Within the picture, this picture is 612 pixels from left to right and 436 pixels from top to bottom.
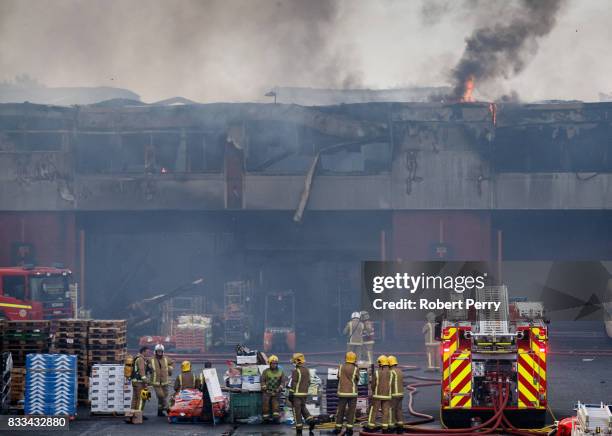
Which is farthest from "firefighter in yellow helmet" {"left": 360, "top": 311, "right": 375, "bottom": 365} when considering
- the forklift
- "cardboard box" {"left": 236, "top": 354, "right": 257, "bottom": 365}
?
the forklift

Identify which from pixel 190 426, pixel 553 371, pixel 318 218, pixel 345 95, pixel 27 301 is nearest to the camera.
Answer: pixel 190 426

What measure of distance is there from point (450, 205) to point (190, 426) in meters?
19.5

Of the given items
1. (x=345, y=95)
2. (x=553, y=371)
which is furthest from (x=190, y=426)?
(x=345, y=95)

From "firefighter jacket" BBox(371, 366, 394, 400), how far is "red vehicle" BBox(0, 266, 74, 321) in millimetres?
17068

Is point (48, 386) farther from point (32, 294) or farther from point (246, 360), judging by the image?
point (32, 294)

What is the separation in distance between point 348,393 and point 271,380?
6.65ft

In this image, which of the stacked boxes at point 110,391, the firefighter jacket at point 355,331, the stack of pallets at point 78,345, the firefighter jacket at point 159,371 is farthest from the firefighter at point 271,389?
the firefighter jacket at point 355,331

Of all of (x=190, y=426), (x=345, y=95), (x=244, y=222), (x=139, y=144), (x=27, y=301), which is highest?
(x=345, y=95)

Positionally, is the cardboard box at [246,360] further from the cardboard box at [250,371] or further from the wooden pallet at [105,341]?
the wooden pallet at [105,341]

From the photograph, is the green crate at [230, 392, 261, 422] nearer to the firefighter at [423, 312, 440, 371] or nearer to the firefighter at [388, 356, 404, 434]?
the firefighter at [388, 356, 404, 434]

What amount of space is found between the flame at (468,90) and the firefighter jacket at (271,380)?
76.2 ft

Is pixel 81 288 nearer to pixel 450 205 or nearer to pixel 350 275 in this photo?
pixel 350 275

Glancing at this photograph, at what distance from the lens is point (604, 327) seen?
3694 cm

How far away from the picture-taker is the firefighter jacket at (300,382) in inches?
758
